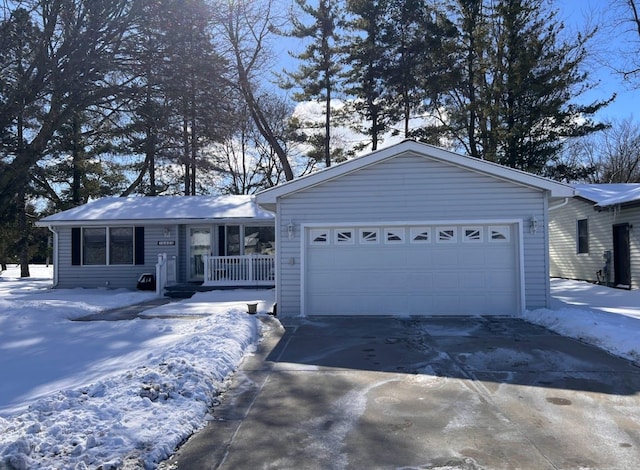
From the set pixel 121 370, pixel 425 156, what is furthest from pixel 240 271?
pixel 121 370

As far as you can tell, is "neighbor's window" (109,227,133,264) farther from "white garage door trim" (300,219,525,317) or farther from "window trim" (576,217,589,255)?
"window trim" (576,217,589,255)

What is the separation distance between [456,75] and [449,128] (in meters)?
2.49

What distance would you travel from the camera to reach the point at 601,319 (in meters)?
9.52

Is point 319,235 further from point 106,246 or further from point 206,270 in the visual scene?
point 106,246

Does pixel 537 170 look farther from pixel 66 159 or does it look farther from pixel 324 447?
pixel 66 159

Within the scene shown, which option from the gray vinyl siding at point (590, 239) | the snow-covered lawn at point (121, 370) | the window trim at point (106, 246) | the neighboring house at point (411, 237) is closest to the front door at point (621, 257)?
the gray vinyl siding at point (590, 239)

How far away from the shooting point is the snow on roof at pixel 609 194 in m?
15.0

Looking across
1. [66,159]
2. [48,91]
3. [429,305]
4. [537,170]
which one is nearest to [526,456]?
[429,305]

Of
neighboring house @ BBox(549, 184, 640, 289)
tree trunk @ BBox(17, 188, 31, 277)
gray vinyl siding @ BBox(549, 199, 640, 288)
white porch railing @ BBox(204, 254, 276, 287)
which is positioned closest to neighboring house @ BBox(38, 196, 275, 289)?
white porch railing @ BBox(204, 254, 276, 287)

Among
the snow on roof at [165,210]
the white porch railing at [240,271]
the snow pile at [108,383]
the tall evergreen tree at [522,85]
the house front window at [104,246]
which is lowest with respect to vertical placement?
the snow pile at [108,383]

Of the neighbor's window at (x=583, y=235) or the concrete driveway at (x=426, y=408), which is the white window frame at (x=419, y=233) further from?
the neighbor's window at (x=583, y=235)

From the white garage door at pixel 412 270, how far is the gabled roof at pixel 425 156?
3.46ft

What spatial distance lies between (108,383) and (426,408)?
347cm

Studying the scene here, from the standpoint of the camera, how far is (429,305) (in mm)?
11086
